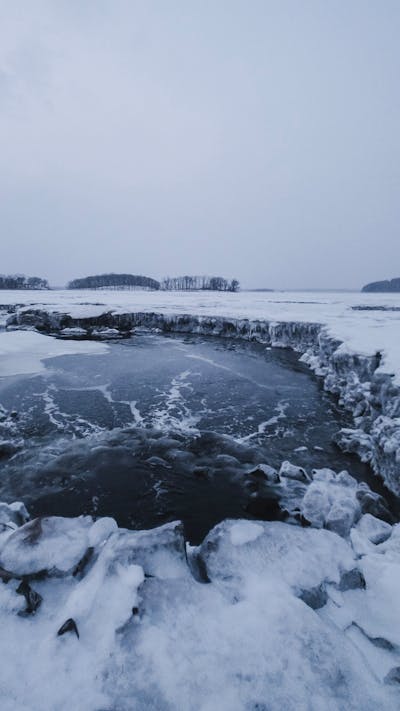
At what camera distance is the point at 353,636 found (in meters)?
2.80

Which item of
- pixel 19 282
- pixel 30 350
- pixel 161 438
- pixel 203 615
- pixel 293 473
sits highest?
pixel 19 282

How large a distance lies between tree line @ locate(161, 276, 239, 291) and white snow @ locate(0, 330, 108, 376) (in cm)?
8276

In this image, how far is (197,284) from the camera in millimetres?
113625

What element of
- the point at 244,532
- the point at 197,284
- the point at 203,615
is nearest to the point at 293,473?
the point at 244,532

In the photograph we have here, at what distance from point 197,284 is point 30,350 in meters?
99.1

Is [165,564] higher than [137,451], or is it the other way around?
[165,564]

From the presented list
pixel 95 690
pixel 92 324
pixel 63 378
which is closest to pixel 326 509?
pixel 95 690

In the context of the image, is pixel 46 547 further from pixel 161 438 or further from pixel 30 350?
pixel 30 350

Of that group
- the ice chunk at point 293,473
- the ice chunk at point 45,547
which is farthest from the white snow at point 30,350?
the ice chunk at point 293,473

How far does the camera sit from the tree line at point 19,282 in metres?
97.3

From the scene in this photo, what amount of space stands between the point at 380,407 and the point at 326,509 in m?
4.22

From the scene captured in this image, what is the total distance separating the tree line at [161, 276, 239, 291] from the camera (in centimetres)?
10550

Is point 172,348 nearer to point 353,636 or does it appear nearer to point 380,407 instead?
point 380,407

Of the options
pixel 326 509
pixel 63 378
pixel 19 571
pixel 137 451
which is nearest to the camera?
pixel 19 571
